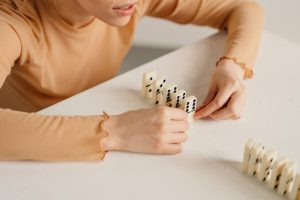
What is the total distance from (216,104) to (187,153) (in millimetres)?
129

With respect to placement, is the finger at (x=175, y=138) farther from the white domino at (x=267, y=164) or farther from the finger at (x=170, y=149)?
the white domino at (x=267, y=164)

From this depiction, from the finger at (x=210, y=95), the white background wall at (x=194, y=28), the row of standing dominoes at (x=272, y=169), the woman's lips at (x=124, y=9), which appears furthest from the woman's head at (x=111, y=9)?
the white background wall at (x=194, y=28)

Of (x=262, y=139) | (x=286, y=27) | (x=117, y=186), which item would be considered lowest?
(x=117, y=186)

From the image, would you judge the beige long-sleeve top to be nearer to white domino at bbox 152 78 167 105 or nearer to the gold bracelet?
the gold bracelet

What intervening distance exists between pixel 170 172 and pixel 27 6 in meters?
0.43

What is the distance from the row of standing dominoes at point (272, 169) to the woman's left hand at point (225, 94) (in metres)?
0.12

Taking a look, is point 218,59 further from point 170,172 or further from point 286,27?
point 286,27

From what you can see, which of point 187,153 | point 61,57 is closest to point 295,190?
point 187,153

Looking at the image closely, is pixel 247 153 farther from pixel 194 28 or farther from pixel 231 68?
pixel 194 28

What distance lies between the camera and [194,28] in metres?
1.73

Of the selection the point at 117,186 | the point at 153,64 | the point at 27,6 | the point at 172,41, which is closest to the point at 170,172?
the point at 117,186

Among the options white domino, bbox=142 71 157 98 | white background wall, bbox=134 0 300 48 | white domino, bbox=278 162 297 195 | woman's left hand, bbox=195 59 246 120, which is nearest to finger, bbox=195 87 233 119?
woman's left hand, bbox=195 59 246 120

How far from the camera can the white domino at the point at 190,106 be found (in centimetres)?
91

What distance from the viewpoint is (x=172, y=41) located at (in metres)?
1.74
